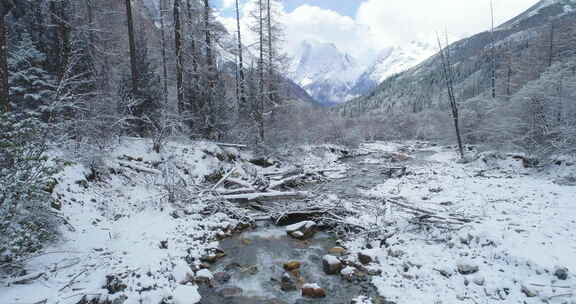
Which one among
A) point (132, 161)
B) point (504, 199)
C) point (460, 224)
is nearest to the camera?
point (460, 224)

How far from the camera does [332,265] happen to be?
22.6 ft

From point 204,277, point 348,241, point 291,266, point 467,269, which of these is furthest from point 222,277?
point 467,269

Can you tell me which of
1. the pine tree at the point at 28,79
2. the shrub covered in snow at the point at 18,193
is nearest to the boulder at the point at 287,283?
the shrub covered in snow at the point at 18,193

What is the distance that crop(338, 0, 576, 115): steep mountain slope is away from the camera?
88.9 ft

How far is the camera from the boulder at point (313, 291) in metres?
5.97

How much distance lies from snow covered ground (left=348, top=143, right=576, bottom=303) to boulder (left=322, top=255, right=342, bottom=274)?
102 centimetres

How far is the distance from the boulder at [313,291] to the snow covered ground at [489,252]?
1309mm

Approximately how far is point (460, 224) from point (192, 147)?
500 inches

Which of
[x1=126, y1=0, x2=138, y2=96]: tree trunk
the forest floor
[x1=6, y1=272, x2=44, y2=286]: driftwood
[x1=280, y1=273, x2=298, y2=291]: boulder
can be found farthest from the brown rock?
[x1=126, y1=0, x2=138, y2=96]: tree trunk

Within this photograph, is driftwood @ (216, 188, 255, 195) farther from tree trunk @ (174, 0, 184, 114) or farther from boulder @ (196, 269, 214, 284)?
tree trunk @ (174, 0, 184, 114)

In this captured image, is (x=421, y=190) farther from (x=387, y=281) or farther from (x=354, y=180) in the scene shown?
(x=387, y=281)

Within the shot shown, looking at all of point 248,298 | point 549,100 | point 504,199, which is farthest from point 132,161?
point 549,100

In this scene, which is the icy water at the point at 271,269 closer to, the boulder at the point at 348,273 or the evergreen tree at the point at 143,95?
the boulder at the point at 348,273

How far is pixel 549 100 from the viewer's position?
1433 centimetres
